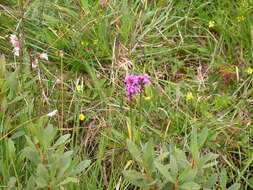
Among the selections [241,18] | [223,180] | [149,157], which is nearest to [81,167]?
[149,157]

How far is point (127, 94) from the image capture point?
184 cm

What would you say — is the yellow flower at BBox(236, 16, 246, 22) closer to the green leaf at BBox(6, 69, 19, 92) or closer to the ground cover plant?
the ground cover plant

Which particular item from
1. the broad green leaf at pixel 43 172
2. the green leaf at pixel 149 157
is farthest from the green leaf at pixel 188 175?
the broad green leaf at pixel 43 172

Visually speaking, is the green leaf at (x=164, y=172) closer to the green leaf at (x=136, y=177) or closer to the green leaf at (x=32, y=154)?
the green leaf at (x=136, y=177)

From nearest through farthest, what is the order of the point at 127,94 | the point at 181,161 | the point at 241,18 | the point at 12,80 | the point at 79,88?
1. the point at 181,161
2. the point at 127,94
3. the point at 12,80
4. the point at 79,88
5. the point at 241,18

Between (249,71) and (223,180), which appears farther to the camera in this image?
(249,71)

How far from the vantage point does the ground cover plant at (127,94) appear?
68.8 inches

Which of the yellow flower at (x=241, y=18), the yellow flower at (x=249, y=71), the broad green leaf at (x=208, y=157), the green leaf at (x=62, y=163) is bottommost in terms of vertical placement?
the broad green leaf at (x=208, y=157)

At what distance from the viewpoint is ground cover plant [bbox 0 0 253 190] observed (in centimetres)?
175

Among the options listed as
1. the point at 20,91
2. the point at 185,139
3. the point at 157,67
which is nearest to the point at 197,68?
the point at 157,67

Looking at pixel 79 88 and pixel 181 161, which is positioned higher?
pixel 79 88

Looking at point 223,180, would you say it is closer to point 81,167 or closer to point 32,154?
point 81,167

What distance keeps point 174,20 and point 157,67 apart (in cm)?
40

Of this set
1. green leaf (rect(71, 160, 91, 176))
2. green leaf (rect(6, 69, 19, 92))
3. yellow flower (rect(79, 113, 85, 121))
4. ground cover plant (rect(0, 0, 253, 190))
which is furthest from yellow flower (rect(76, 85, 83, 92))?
green leaf (rect(71, 160, 91, 176))
